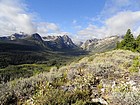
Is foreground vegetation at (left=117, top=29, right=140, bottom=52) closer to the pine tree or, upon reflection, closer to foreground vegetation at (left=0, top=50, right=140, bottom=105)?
the pine tree

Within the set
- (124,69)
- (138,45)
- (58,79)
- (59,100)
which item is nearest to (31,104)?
(59,100)

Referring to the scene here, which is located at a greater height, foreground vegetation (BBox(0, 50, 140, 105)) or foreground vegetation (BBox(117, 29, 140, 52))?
foreground vegetation (BBox(117, 29, 140, 52))

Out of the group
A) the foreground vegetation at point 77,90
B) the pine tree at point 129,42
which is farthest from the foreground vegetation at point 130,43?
the foreground vegetation at point 77,90

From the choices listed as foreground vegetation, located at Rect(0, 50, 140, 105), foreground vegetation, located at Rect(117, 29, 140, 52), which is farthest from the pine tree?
foreground vegetation, located at Rect(0, 50, 140, 105)

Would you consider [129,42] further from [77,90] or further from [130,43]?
[77,90]

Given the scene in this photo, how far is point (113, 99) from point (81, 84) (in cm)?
282

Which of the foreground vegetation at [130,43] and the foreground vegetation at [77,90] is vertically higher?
the foreground vegetation at [130,43]

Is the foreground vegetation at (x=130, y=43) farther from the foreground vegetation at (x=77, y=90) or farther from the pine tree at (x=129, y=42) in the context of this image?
the foreground vegetation at (x=77, y=90)

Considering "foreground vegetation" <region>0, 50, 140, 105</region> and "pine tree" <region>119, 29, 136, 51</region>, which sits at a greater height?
"pine tree" <region>119, 29, 136, 51</region>

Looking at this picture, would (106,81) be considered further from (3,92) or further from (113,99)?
(3,92)

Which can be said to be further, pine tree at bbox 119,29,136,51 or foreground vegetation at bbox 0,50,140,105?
pine tree at bbox 119,29,136,51

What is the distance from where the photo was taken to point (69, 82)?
35.2 ft

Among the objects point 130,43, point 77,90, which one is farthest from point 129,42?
point 77,90

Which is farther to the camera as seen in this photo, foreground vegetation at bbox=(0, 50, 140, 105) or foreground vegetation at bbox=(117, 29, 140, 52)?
foreground vegetation at bbox=(117, 29, 140, 52)
